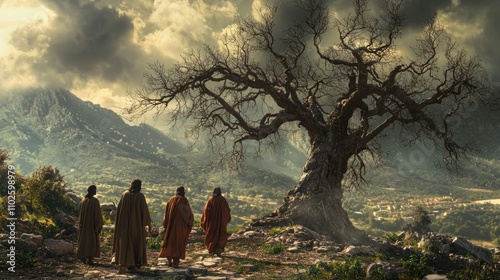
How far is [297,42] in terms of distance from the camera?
21.7 meters

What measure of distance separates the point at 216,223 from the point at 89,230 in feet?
14.1

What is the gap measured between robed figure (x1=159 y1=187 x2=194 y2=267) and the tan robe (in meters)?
1.20

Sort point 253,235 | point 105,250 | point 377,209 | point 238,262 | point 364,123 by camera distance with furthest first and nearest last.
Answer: point 377,209 < point 364,123 < point 253,235 < point 105,250 < point 238,262

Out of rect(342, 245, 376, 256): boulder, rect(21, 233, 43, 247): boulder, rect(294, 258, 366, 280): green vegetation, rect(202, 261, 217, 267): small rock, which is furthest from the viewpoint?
rect(342, 245, 376, 256): boulder

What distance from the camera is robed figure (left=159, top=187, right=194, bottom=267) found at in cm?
1247

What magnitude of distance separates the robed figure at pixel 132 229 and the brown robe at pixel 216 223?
369 cm

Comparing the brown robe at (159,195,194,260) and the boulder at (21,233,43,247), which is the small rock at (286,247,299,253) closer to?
the brown robe at (159,195,194,260)

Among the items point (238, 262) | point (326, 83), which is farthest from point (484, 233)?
point (238, 262)

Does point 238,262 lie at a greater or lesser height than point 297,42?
lesser

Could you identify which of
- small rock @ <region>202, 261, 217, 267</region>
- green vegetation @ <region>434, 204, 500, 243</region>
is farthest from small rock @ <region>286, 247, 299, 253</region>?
green vegetation @ <region>434, 204, 500, 243</region>

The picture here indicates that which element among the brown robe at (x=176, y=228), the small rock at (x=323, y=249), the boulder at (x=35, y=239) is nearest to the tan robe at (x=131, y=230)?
the brown robe at (x=176, y=228)

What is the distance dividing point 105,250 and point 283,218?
26.8 ft

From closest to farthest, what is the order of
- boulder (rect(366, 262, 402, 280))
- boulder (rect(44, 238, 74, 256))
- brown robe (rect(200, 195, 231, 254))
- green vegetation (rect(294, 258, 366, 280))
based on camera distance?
boulder (rect(366, 262, 402, 280)), green vegetation (rect(294, 258, 366, 280)), boulder (rect(44, 238, 74, 256)), brown robe (rect(200, 195, 231, 254))

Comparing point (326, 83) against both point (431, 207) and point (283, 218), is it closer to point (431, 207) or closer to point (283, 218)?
point (283, 218)
